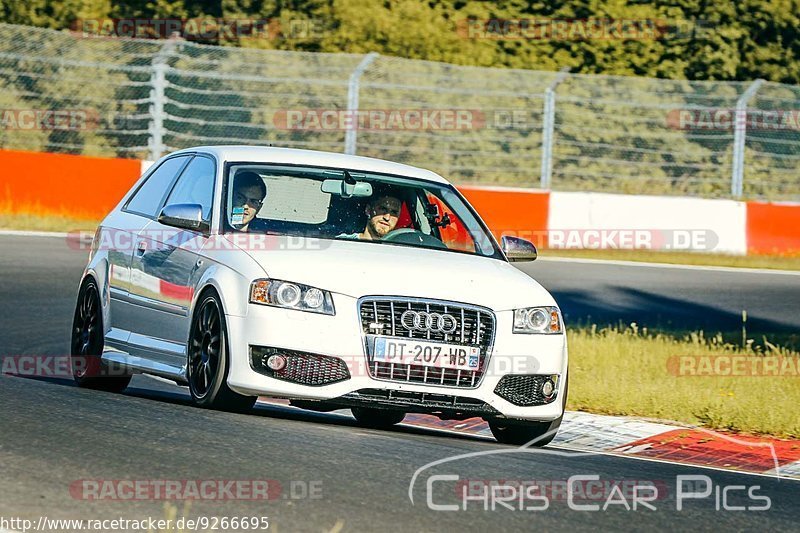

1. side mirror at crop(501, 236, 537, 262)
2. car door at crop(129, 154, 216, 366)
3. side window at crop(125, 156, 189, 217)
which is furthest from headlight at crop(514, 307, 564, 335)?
Result: side window at crop(125, 156, 189, 217)

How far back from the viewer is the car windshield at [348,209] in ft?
30.5

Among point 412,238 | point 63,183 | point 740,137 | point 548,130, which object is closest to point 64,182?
point 63,183

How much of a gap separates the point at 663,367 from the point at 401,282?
15.2 ft

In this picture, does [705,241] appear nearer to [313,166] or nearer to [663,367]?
[663,367]

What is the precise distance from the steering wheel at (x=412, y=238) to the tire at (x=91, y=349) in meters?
2.04

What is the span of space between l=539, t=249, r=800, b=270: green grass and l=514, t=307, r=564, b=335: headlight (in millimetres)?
14886

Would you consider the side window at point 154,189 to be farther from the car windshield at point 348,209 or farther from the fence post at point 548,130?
the fence post at point 548,130

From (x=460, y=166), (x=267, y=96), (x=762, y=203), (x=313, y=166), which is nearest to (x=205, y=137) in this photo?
(x=267, y=96)

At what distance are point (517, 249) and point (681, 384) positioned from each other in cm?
243

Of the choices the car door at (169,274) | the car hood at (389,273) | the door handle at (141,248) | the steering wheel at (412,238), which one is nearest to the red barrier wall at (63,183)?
the car door at (169,274)

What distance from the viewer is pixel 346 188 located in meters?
9.71

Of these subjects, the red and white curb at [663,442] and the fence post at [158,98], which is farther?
the fence post at [158,98]
